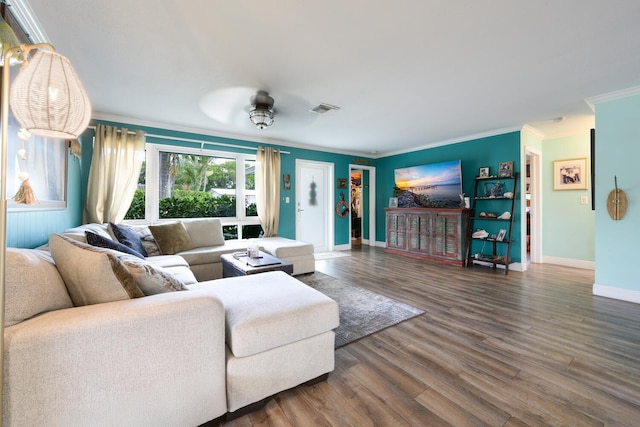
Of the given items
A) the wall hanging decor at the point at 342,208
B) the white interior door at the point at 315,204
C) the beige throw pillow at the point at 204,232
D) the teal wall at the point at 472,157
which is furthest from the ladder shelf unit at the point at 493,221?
the beige throw pillow at the point at 204,232

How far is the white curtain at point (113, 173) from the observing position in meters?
3.61

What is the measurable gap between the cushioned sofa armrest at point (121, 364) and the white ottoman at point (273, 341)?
0.08m

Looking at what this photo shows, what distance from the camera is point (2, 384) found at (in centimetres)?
83

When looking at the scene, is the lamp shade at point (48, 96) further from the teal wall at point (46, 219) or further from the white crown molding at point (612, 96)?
the white crown molding at point (612, 96)

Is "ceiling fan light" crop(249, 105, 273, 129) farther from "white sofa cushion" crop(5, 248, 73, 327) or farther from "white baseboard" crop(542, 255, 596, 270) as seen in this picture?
"white baseboard" crop(542, 255, 596, 270)

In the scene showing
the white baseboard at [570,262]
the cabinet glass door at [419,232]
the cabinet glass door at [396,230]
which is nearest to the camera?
the white baseboard at [570,262]

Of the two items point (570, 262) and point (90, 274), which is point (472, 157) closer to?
point (570, 262)

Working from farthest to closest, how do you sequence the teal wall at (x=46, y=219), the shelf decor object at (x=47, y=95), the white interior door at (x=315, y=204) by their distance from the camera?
the white interior door at (x=315, y=204) < the teal wall at (x=46, y=219) < the shelf decor object at (x=47, y=95)

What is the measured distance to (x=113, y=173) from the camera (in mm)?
3717

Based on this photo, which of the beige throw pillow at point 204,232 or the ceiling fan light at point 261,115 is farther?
the beige throw pillow at point 204,232

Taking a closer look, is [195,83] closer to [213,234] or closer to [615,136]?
[213,234]

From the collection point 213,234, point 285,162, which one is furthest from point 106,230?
point 285,162

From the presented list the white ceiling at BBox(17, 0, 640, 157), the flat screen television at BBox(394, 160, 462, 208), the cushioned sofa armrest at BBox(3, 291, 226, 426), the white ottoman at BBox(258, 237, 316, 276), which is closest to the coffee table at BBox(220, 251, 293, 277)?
the white ottoman at BBox(258, 237, 316, 276)

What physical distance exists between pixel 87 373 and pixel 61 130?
1062mm
